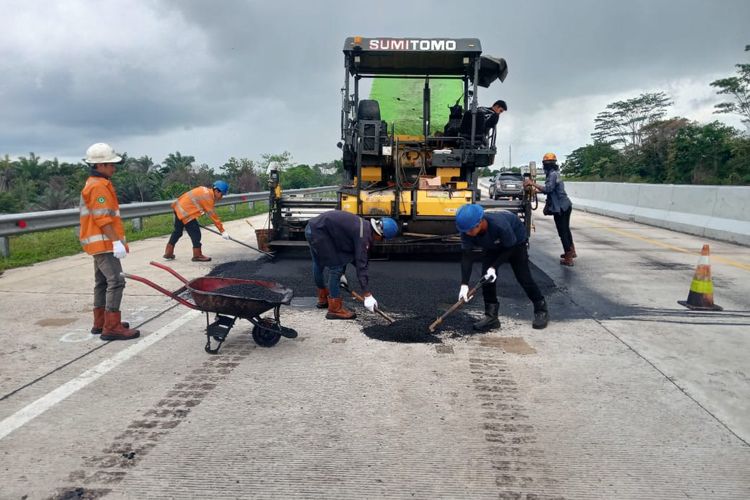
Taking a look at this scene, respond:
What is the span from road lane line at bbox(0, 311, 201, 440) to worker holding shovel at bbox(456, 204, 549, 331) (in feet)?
9.33

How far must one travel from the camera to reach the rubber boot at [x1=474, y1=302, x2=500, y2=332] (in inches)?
217

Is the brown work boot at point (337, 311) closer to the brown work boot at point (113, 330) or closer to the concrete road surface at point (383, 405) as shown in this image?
the concrete road surface at point (383, 405)

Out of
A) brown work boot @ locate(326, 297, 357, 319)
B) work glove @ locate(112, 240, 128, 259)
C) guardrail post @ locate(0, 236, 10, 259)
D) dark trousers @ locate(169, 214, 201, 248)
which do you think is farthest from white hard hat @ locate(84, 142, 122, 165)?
guardrail post @ locate(0, 236, 10, 259)

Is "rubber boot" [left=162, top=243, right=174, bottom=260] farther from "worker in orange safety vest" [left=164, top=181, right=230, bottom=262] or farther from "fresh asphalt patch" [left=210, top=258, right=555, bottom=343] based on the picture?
"fresh asphalt patch" [left=210, top=258, right=555, bottom=343]

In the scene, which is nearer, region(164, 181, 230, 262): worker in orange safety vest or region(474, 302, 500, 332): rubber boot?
region(474, 302, 500, 332): rubber boot

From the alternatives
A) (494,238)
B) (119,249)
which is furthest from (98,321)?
(494,238)

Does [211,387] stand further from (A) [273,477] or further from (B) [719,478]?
(B) [719,478]

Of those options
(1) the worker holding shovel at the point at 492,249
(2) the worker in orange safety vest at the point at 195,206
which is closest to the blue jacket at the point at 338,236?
(1) the worker holding shovel at the point at 492,249

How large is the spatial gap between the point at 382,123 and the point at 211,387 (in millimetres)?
5794

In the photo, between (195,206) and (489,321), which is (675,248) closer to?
(489,321)

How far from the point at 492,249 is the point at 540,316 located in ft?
2.71

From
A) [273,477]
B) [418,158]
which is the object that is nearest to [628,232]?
[418,158]

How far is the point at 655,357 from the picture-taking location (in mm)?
4730

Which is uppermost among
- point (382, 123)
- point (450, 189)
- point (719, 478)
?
point (382, 123)
